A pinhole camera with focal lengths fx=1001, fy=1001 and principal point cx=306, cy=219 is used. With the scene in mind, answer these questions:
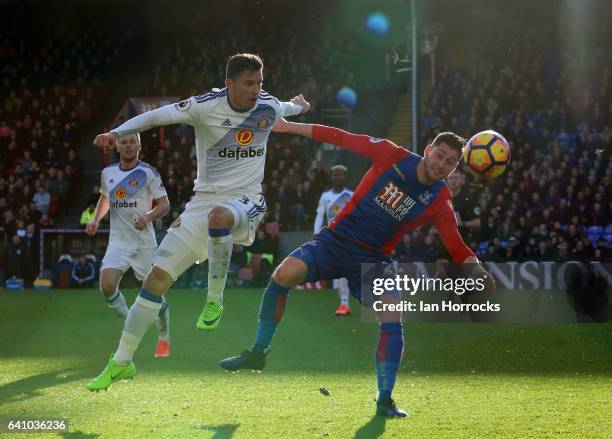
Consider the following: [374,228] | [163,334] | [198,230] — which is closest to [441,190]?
[374,228]

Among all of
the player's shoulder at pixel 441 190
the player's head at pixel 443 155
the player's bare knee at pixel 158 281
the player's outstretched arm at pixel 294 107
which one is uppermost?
the player's outstretched arm at pixel 294 107

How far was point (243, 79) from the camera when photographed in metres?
7.34

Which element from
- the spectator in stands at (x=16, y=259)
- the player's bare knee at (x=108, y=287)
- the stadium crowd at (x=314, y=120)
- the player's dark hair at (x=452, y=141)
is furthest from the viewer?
the spectator in stands at (x=16, y=259)

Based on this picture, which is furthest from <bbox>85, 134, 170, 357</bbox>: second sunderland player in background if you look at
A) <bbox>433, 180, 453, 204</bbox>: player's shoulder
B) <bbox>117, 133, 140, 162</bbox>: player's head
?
<bbox>433, 180, 453, 204</bbox>: player's shoulder

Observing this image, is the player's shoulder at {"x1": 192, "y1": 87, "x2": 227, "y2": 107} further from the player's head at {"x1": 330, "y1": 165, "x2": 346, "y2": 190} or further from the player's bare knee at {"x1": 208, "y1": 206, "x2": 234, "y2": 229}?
the player's head at {"x1": 330, "y1": 165, "x2": 346, "y2": 190}

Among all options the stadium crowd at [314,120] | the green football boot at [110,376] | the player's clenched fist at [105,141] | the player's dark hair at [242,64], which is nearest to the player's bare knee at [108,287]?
the green football boot at [110,376]

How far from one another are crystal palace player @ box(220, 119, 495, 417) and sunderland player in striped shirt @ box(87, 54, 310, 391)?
0.30 metres

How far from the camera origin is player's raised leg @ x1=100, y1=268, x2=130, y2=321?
1040 cm

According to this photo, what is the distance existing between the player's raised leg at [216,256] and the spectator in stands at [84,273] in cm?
1487

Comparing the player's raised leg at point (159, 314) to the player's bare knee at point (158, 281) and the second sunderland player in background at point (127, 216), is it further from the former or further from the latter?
the player's bare knee at point (158, 281)

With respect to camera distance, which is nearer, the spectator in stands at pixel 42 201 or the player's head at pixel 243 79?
the player's head at pixel 243 79

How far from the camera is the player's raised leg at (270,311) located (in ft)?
24.2

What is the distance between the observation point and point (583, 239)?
63.7 feet

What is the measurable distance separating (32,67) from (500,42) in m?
15.1
